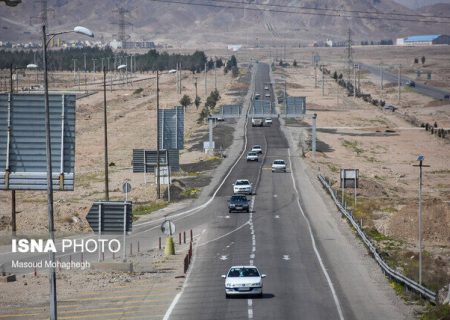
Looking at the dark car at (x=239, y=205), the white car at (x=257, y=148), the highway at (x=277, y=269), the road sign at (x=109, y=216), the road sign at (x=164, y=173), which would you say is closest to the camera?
the highway at (x=277, y=269)

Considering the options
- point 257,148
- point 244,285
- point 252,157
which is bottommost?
point 244,285

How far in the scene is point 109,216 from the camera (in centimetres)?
4334

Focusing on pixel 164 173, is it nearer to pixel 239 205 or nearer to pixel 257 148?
pixel 239 205

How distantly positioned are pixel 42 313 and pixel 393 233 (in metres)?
29.9

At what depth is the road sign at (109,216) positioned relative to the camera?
141 feet

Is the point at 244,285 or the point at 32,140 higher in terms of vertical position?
the point at 32,140

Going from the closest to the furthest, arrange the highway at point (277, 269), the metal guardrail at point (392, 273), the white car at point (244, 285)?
the highway at point (277, 269), the metal guardrail at point (392, 273), the white car at point (244, 285)

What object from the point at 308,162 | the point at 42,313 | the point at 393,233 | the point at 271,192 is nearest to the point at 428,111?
the point at 308,162

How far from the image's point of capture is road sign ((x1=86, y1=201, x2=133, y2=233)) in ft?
141

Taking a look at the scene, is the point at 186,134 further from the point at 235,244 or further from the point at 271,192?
the point at 235,244

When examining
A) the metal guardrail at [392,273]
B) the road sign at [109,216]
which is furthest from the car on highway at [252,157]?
the road sign at [109,216]

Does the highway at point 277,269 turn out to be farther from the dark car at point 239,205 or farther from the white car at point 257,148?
the white car at point 257,148

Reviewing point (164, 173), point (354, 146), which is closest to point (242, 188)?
point (164, 173)

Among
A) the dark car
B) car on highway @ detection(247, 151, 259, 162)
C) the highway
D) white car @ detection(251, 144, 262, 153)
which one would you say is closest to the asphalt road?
the highway
